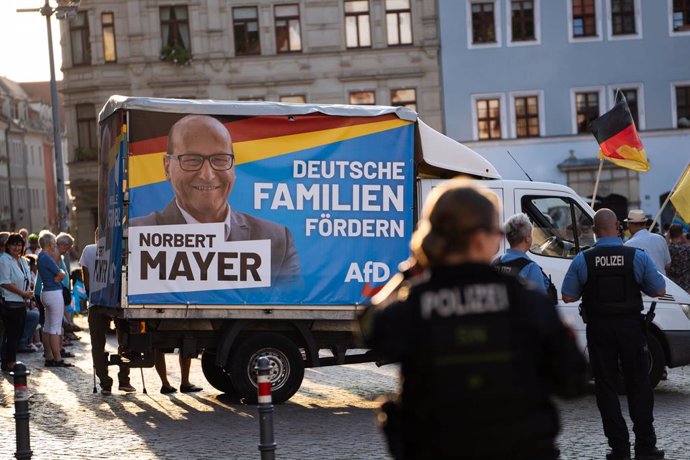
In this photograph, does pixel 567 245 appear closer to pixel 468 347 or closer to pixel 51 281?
pixel 51 281

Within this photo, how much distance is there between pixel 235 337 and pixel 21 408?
420 cm

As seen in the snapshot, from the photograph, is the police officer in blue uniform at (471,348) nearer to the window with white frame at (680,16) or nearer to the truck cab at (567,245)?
the truck cab at (567,245)

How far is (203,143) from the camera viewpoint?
44.8 ft

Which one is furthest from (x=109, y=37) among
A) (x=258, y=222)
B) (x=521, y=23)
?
(x=258, y=222)

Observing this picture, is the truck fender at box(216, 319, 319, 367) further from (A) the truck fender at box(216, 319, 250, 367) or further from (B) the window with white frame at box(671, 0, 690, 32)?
(B) the window with white frame at box(671, 0, 690, 32)

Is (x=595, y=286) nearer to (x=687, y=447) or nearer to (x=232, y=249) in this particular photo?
(x=687, y=447)

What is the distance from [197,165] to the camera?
538 inches

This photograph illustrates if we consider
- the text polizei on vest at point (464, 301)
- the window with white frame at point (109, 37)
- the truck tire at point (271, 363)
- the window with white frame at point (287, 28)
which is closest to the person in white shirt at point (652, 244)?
the truck tire at point (271, 363)

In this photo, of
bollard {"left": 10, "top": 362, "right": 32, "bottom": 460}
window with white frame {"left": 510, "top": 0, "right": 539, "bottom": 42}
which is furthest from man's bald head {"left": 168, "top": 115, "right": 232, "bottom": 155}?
window with white frame {"left": 510, "top": 0, "right": 539, "bottom": 42}

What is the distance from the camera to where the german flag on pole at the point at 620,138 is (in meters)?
19.5

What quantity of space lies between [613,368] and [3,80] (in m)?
124

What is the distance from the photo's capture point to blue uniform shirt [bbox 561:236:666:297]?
9.80 m

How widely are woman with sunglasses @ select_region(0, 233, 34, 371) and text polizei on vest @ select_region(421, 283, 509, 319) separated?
46.1 ft

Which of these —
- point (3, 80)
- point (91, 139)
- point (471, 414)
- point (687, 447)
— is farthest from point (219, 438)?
point (3, 80)
